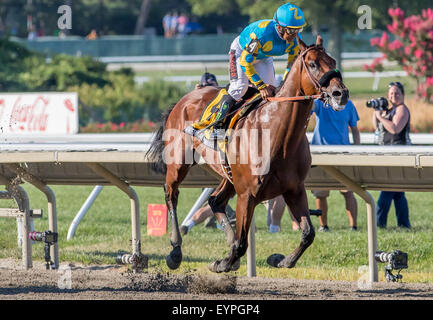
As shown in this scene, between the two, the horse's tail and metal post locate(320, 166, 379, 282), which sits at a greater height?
the horse's tail

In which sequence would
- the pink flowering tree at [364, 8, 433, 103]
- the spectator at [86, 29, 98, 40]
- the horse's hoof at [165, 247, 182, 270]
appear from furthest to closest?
1. the spectator at [86, 29, 98, 40]
2. the pink flowering tree at [364, 8, 433, 103]
3. the horse's hoof at [165, 247, 182, 270]

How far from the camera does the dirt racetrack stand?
22.0 ft

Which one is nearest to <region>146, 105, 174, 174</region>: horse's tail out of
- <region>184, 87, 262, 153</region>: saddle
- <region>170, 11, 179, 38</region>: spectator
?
<region>184, 87, 262, 153</region>: saddle

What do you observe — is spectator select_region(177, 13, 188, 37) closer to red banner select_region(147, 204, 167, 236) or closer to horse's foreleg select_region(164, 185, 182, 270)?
red banner select_region(147, 204, 167, 236)

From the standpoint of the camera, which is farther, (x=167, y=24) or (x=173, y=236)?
(x=167, y=24)

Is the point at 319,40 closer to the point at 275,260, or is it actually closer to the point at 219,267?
the point at 275,260

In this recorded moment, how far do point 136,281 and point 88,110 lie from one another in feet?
35.6

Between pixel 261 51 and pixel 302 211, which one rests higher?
pixel 261 51

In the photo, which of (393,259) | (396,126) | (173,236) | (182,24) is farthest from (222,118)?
(182,24)

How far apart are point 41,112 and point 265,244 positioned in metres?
3.94

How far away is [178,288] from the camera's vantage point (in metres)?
7.25

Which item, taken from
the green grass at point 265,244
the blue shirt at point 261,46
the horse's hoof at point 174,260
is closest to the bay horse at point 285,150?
the blue shirt at point 261,46

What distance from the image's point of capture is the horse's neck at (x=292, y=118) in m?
6.26

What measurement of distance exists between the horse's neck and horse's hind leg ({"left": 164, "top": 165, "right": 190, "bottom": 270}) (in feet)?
4.64
